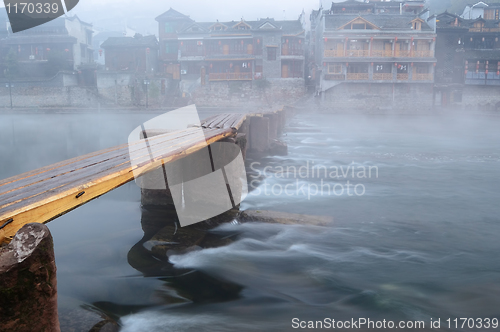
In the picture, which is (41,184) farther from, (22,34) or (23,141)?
(22,34)

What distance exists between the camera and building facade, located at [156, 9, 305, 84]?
44.1m

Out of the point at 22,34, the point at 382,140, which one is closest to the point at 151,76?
the point at 22,34

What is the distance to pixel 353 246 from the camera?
579 cm

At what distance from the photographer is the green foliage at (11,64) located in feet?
149

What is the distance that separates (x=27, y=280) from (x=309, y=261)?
381cm

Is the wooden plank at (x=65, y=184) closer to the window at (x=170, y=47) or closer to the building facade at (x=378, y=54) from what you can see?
the building facade at (x=378, y=54)

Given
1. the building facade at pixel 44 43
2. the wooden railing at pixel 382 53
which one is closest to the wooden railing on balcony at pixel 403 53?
the wooden railing at pixel 382 53

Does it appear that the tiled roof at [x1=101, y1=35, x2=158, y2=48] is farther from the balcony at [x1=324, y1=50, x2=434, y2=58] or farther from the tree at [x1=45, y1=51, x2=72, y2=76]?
the balcony at [x1=324, y1=50, x2=434, y2=58]

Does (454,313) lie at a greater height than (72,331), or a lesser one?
lesser

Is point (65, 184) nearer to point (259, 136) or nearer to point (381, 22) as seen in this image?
point (259, 136)

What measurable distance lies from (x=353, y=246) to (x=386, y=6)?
48774mm

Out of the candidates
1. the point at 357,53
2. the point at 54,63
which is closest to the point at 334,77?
the point at 357,53

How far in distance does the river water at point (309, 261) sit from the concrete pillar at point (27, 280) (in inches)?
73.4

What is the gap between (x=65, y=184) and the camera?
288cm
